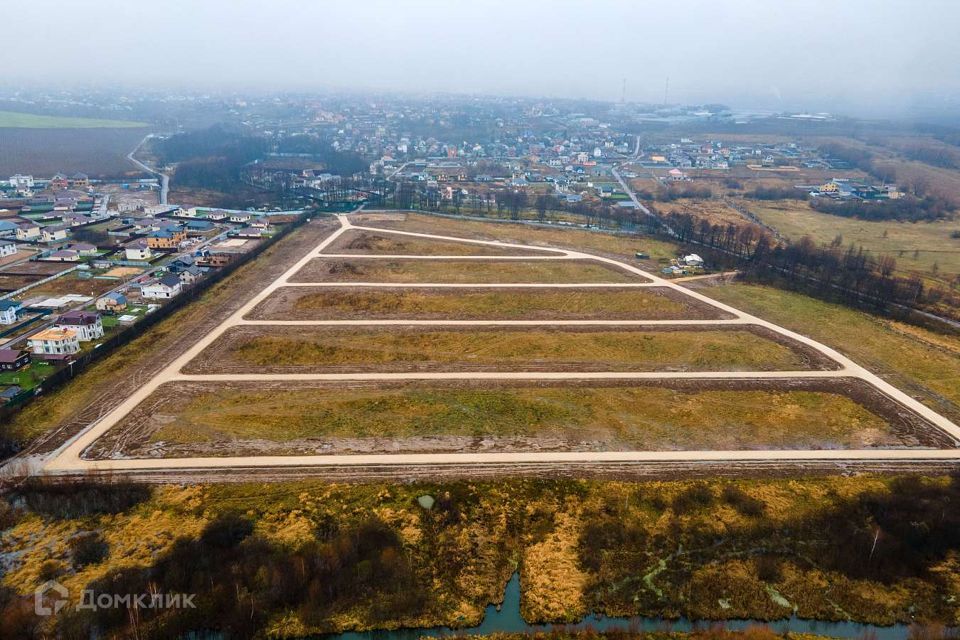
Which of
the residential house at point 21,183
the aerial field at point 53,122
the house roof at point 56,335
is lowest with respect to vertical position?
Answer: the house roof at point 56,335

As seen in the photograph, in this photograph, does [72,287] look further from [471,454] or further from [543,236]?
[543,236]

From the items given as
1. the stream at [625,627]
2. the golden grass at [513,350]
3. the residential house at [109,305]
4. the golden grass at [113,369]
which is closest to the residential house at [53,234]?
the residential house at [109,305]

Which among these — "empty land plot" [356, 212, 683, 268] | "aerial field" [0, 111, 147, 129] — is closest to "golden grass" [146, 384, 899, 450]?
"empty land plot" [356, 212, 683, 268]

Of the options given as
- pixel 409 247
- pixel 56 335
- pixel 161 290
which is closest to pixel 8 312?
pixel 56 335

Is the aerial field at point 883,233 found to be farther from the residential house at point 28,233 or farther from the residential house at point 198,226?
the residential house at point 28,233

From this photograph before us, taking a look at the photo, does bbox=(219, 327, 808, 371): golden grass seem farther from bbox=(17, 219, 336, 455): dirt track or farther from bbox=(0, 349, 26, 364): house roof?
bbox=(0, 349, 26, 364): house roof
